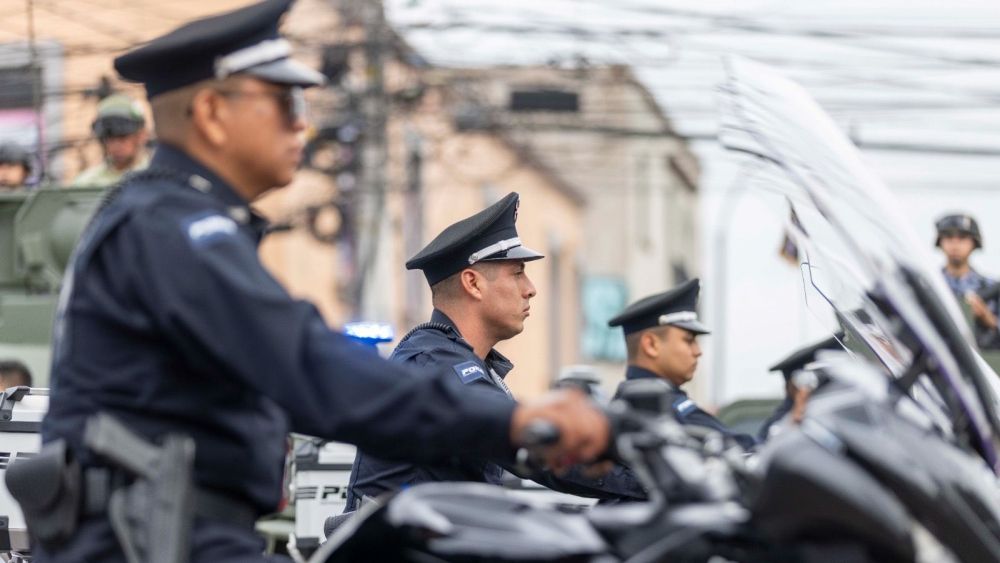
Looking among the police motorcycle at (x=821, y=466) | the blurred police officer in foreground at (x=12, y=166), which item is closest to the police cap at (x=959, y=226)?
the blurred police officer in foreground at (x=12, y=166)

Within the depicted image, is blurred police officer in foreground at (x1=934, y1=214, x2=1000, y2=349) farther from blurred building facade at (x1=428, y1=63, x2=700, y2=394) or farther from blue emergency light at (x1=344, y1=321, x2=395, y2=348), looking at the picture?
blurred building facade at (x1=428, y1=63, x2=700, y2=394)

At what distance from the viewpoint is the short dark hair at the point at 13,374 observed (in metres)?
9.48

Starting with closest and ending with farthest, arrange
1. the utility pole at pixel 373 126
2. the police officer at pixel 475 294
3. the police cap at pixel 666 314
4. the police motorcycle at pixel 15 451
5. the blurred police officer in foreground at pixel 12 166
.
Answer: the police motorcycle at pixel 15 451 < the police officer at pixel 475 294 < the police cap at pixel 666 314 < the blurred police officer in foreground at pixel 12 166 < the utility pole at pixel 373 126

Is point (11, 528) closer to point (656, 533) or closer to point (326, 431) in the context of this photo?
point (326, 431)

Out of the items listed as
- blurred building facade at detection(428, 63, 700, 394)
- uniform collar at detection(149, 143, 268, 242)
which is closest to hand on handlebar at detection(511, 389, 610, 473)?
uniform collar at detection(149, 143, 268, 242)

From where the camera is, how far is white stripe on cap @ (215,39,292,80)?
3869 mm

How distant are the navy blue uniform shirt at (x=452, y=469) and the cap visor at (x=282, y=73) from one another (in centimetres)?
182

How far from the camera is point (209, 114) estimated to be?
3.90 meters

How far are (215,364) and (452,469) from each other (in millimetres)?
2059

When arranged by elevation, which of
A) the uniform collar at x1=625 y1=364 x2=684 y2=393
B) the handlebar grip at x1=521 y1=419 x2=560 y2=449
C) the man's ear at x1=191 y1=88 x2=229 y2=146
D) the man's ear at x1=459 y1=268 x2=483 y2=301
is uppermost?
the man's ear at x1=191 y1=88 x2=229 y2=146

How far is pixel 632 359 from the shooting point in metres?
9.46

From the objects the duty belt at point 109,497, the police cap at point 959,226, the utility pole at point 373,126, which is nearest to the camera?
the duty belt at point 109,497

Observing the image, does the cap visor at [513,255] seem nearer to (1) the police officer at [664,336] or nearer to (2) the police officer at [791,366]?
(1) the police officer at [664,336]

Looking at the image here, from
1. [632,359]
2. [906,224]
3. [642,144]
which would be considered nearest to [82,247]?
[906,224]
